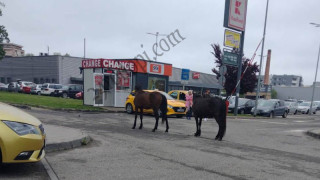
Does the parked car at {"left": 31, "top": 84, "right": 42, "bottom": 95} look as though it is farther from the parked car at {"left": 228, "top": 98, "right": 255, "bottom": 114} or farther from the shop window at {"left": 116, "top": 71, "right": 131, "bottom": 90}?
the parked car at {"left": 228, "top": 98, "right": 255, "bottom": 114}

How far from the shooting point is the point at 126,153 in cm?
759

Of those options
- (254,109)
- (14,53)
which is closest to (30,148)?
(254,109)

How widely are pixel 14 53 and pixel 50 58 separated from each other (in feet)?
200

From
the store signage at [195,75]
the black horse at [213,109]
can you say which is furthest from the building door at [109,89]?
the store signage at [195,75]

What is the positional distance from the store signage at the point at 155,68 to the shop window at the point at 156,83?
556 mm

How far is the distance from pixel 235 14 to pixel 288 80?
146 metres

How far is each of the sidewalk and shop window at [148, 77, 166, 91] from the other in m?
15.6

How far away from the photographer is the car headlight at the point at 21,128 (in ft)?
16.4

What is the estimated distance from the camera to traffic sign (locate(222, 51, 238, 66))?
960 inches

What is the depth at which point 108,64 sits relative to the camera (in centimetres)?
2162

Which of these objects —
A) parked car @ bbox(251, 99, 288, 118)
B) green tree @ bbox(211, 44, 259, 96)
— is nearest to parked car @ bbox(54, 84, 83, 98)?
green tree @ bbox(211, 44, 259, 96)

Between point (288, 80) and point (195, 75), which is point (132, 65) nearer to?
point (195, 75)

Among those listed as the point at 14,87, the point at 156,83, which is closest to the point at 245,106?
the point at 156,83

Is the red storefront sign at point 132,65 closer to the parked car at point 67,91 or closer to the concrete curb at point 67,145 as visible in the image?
the concrete curb at point 67,145
